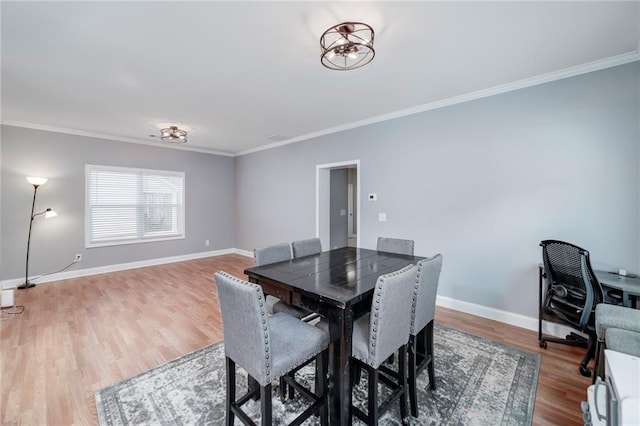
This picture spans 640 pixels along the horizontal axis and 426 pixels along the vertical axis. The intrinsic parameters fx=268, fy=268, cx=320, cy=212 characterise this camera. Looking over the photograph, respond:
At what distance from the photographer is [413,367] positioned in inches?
69.9

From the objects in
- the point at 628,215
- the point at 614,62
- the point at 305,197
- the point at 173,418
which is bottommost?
the point at 173,418

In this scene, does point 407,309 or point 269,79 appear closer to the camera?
point 407,309

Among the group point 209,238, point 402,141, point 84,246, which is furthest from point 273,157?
point 84,246

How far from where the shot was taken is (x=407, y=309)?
1.63 meters

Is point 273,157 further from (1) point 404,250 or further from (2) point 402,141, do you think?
(1) point 404,250

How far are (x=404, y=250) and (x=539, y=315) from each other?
1452 mm

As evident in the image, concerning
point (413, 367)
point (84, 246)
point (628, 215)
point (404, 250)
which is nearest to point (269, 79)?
point (404, 250)

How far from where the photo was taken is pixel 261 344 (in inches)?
51.2

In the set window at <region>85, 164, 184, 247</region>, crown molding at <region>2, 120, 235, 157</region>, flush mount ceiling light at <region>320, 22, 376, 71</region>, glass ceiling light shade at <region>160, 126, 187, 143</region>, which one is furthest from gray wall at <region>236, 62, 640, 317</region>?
window at <region>85, 164, 184, 247</region>

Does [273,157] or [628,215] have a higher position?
[273,157]

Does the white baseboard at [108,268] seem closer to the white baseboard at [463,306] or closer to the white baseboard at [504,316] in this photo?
the white baseboard at [463,306]

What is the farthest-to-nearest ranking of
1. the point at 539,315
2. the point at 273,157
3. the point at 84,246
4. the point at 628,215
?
the point at 273,157 < the point at 84,246 < the point at 539,315 < the point at 628,215

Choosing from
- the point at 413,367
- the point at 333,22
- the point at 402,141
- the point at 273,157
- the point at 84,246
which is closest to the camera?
the point at 413,367

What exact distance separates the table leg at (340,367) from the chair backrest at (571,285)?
6.58 feet
